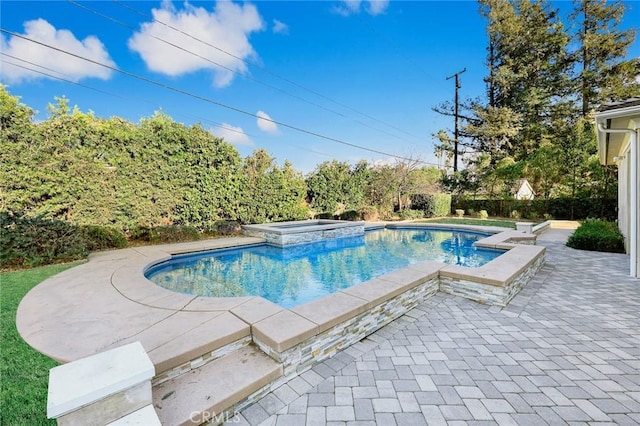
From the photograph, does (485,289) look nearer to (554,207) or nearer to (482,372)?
(482,372)

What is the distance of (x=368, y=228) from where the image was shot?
1449 centimetres

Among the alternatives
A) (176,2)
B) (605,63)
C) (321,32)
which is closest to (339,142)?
(321,32)

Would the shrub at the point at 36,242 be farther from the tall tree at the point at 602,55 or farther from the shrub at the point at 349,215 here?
the tall tree at the point at 602,55

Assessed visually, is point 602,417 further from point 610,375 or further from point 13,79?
point 13,79

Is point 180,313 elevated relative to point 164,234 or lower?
lower

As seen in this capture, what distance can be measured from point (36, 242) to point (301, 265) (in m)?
6.52

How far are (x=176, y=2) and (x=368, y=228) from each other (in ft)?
39.3

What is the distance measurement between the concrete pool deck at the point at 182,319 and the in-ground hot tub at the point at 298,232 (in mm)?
5440

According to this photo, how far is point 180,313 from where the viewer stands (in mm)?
3529

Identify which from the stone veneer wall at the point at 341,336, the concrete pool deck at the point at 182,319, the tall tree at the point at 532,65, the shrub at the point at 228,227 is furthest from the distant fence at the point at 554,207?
the shrub at the point at 228,227

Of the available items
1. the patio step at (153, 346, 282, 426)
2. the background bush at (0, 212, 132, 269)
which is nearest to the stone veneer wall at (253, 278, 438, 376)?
the patio step at (153, 346, 282, 426)

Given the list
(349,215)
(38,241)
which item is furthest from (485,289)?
(349,215)

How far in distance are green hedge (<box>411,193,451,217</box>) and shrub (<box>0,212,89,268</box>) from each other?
60.1ft

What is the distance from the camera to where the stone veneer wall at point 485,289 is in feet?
14.2
